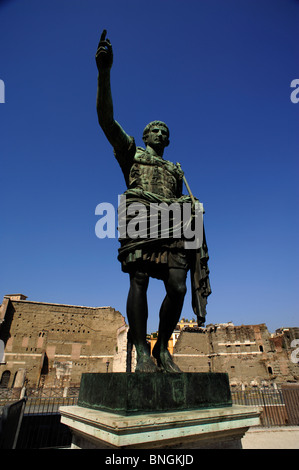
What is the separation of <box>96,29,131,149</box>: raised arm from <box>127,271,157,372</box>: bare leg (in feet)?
4.91

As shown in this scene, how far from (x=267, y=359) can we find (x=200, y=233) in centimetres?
3654

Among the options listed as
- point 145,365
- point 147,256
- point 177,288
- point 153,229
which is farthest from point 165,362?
point 153,229

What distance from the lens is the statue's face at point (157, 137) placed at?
3.11 metres

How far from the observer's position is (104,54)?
7.08 ft

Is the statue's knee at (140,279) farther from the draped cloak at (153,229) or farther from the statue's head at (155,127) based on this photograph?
the statue's head at (155,127)

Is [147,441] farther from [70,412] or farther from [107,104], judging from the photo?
[107,104]

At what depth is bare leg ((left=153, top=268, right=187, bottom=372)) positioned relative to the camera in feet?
7.74

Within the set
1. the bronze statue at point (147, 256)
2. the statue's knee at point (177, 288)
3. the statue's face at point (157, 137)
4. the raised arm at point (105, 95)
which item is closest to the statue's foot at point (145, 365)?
the bronze statue at point (147, 256)

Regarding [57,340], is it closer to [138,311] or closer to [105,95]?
[138,311]

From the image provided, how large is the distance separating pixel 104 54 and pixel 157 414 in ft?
9.33

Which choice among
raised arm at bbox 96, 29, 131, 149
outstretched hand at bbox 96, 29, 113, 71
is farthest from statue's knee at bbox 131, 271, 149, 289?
outstretched hand at bbox 96, 29, 113, 71

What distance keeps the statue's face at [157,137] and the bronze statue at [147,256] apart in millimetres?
241
